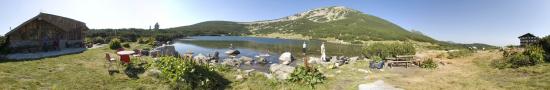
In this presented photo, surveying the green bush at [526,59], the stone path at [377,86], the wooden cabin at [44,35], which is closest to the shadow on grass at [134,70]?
the stone path at [377,86]

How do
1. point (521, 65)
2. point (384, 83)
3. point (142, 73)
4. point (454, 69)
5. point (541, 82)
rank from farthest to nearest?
1. point (454, 69)
2. point (521, 65)
3. point (142, 73)
4. point (384, 83)
5. point (541, 82)

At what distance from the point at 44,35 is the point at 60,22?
533 cm

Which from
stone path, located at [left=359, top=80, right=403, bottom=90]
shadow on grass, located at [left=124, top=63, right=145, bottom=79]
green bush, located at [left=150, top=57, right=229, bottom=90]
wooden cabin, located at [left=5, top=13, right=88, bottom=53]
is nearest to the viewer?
stone path, located at [left=359, top=80, right=403, bottom=90]

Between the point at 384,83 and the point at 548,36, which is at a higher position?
the point at 548,36

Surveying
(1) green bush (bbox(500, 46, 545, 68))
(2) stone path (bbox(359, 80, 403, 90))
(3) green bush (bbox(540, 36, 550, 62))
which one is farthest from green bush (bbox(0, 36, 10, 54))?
(3) green bush (bbox(540, 36, 550, 62))

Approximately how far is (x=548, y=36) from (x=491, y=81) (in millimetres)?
11452

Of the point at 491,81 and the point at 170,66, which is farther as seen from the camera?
the point at 170,66

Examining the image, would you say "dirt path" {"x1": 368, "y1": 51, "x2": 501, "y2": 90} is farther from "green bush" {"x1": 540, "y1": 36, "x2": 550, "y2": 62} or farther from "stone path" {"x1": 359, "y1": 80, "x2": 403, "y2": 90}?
"green bush" {"x1": 540, "y1": 36, "x2": 550, "y2": 62}

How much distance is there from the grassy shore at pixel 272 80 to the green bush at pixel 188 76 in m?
0.68

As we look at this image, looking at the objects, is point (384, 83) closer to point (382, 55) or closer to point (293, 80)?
point (293, 80)

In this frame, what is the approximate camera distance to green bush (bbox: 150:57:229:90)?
846 inches

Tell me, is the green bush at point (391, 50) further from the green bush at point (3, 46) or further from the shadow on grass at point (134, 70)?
the green bush at point (3, 46)

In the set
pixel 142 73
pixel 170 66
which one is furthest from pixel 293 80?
pixel 142 73

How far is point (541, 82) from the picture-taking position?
19.4 meters
